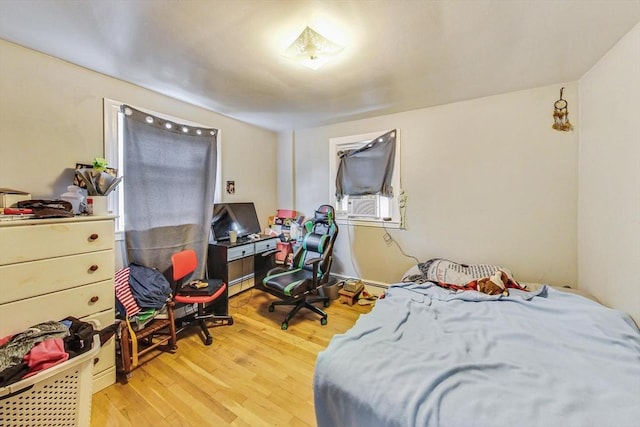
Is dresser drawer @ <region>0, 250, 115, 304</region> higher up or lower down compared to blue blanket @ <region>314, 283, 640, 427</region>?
higher up

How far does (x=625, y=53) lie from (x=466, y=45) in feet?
3.42

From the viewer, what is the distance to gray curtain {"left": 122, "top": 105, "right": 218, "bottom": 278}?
232 centimetres

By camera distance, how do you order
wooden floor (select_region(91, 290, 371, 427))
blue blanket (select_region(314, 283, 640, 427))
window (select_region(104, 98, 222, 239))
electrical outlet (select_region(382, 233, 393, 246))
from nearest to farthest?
1. blue blanket (select_region(314, 283, 640, 427))
2. wooden floor (select_region(91, 290, 371, 427))
3. window (select_region(104, 98, 222, 239))
4. electrical outlet (select_region(382, 233, 393, 246))

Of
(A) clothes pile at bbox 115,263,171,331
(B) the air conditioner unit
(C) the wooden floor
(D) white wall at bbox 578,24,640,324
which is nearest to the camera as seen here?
(C) the wooden floor

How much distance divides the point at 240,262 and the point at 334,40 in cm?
286

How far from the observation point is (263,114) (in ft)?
10.7

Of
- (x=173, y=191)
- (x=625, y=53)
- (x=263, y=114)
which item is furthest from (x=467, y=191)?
(x=173, y=191)

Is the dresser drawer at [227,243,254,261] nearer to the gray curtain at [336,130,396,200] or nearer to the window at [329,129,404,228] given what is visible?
the window at [329,129,404,228]

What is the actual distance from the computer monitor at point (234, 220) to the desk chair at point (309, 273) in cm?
75

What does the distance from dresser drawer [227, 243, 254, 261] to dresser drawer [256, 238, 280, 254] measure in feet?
0.39

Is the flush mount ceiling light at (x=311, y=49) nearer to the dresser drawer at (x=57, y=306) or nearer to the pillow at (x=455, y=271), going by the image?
the dresser drawer at (x=57, y=306)

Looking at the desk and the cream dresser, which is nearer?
the cream dresser

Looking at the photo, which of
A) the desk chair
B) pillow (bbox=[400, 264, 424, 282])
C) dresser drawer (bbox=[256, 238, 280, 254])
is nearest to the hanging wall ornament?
pillow (bbox=[400, 264, 424, 282])

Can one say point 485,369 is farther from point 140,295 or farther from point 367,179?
point 367,179
